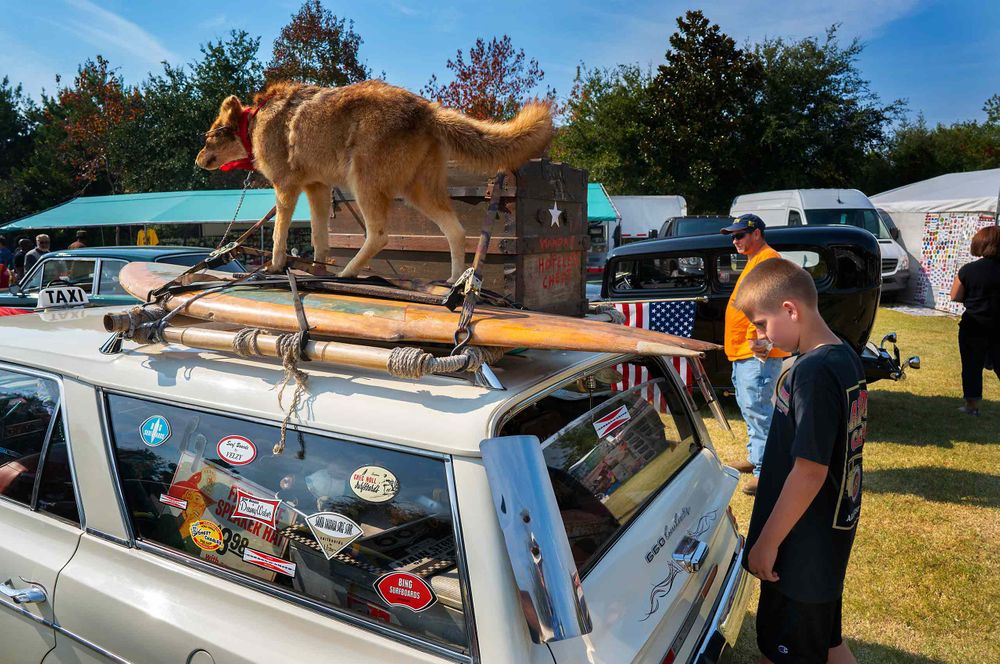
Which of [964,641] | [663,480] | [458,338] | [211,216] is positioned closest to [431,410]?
[458,338]

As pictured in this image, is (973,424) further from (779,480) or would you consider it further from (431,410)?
(431,410)

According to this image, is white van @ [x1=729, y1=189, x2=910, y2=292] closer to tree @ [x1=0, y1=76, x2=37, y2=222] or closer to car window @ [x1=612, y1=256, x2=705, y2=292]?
car window @ [x1=612, y1=256, x2=705, y2=292]

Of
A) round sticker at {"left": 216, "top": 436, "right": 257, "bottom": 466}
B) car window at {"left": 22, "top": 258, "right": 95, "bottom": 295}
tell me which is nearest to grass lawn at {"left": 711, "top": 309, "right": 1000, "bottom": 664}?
round sticker at {"left": 216, "top": 436, "right": 257, "bottom": 466}

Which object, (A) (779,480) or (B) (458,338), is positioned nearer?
(B) (458,338)

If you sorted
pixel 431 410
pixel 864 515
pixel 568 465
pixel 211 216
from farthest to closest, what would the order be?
1. pixel 211 216
2. pixel 864 515
3. pixel 568 465
4. pixel 431 410

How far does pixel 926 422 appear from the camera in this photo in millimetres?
6266

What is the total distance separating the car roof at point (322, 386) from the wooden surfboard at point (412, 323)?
0.41ft

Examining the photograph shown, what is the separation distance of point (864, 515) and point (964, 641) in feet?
4.32

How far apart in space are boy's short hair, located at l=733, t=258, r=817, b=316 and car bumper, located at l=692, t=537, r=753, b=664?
98cm

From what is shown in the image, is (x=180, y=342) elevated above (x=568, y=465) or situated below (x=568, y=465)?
above

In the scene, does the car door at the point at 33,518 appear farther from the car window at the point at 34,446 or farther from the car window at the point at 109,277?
the car window at the point at 109,277

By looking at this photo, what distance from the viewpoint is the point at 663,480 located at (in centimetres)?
228

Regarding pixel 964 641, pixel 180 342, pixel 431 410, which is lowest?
pixel 964 641

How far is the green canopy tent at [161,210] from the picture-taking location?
514 inches
